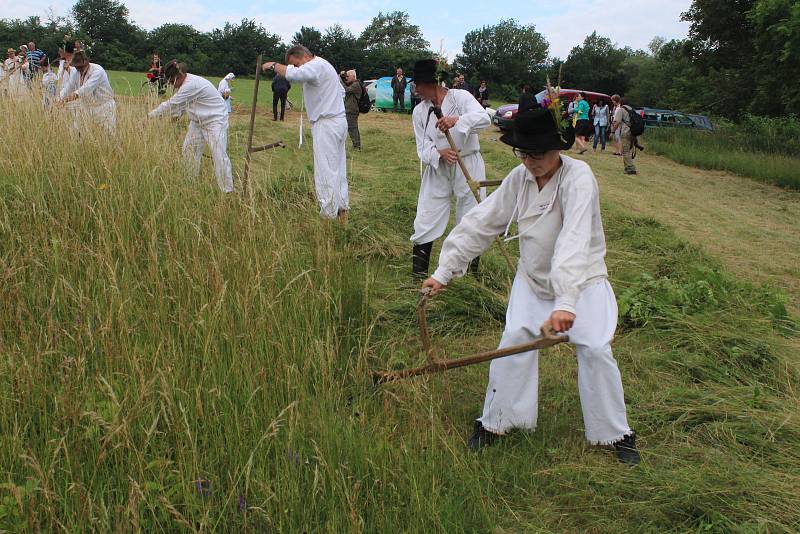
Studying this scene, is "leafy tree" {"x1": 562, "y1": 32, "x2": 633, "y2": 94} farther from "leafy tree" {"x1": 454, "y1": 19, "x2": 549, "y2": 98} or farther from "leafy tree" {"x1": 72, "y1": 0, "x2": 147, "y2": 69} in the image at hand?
"leafy tree" {"x1": 72, "y1": 0, "x2": 147, "y2": 69}

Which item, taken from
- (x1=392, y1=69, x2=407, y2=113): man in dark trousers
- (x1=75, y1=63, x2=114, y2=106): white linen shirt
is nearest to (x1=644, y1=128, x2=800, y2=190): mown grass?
(x1=392, y1=69, x2=407, y2=113): man in dark trousers

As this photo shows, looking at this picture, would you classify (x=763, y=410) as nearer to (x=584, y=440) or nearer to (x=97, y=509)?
(x=584, y=440)

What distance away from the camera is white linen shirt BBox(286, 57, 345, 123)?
7133 millimetres

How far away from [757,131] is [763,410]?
838 inches

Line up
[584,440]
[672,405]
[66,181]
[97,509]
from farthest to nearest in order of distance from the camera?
[66,181]
[672,405]
[584,440]
[97,509]

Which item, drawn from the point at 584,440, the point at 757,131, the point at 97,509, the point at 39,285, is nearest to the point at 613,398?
the point at 584,440

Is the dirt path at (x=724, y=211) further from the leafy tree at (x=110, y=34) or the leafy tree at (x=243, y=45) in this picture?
the leafy tree at (x=243, y=45)

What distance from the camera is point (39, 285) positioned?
3607mm

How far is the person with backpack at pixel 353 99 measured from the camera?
14.1 m

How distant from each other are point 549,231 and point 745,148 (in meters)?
18.9

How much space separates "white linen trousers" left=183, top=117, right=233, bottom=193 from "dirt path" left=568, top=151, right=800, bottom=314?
4802 mm

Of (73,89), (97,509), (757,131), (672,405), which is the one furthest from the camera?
(757,131)

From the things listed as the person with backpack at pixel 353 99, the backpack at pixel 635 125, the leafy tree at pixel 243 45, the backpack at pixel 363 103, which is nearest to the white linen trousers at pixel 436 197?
the backpack at pixel 363 103

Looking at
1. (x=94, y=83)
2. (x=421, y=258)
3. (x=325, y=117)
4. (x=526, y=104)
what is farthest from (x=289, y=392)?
(x=94, y=83)
